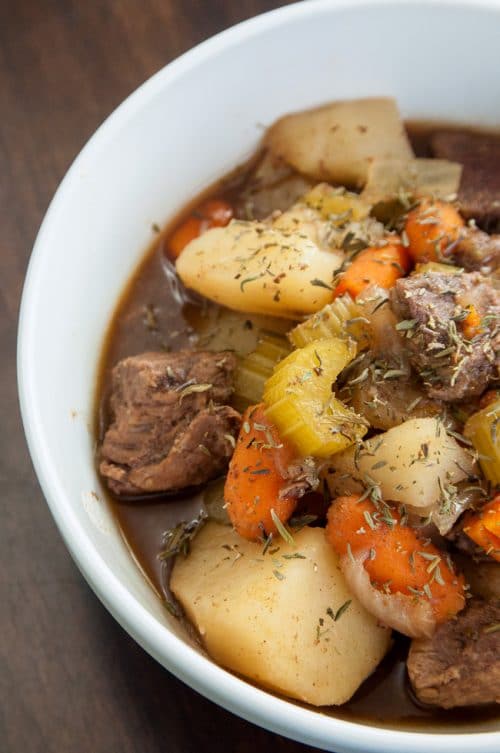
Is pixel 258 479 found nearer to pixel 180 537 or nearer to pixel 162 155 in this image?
pixel 180 537

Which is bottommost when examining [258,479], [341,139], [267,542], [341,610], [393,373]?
[341,610]

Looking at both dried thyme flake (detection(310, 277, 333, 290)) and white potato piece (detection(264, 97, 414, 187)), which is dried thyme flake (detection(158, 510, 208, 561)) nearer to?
dried thyme flake (detection(310, 277, 333, 290))

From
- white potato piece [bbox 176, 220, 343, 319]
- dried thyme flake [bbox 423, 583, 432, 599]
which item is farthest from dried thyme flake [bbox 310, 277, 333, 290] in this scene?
dried thyme flake [bbox 423, 583, 432, 599]

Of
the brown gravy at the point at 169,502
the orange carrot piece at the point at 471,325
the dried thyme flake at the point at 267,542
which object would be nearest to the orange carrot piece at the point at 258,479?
the dried thyme flake at the point at 267,542

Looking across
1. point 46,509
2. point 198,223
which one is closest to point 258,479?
point 46,509

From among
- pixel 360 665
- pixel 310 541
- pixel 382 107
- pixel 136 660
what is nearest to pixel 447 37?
pixel 382 107

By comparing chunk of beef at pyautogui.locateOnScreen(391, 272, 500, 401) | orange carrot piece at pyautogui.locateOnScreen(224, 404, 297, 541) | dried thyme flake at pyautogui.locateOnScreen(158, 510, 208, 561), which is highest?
chunk of beef at pyautogui.locateOnScreen(391, 272, 500, 401)

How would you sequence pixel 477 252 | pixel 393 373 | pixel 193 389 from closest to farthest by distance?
pixel 393 373 < pixel 193 389 < pixel 477 252
